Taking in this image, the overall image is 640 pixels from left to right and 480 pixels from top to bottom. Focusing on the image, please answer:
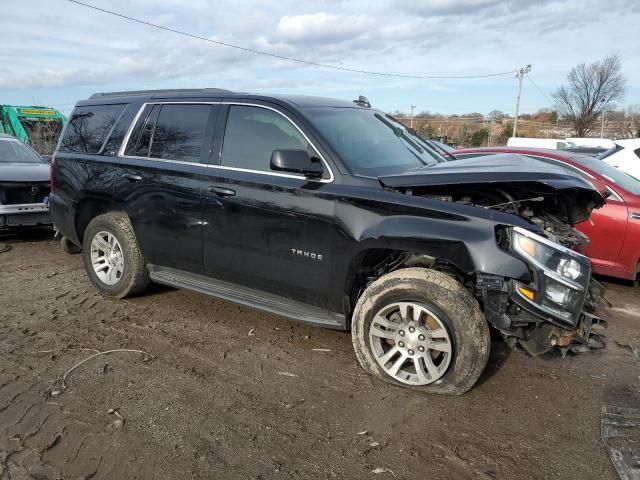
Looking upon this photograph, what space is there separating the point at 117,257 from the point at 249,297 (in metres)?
1.77

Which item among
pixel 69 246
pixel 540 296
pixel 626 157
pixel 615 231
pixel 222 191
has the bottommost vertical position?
pixel 69 246

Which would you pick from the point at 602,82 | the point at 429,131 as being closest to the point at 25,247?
the point at 429,131

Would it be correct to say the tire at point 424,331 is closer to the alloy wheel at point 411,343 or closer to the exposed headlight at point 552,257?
the alloy wheel at point 411,343

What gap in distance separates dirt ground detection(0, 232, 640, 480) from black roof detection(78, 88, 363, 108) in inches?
78.2

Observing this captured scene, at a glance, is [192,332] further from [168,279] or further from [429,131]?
[429,131]

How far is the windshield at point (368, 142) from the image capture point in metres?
3.88

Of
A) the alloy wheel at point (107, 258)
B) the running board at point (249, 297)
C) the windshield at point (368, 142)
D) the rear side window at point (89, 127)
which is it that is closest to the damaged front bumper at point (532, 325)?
the running board at point (249, 297)

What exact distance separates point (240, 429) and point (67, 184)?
3618 mm

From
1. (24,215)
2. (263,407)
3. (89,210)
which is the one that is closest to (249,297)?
(263,407)

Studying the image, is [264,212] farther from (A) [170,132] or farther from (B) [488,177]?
(B) [488,177]

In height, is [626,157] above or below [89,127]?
below

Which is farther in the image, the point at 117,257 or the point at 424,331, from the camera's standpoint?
the point at 117,257

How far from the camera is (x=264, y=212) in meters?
3.96

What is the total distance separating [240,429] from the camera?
306 centimetres
